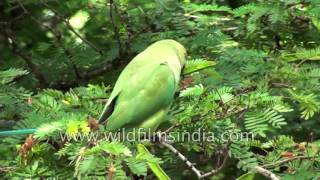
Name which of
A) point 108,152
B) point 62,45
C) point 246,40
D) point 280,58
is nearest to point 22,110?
point 108,152

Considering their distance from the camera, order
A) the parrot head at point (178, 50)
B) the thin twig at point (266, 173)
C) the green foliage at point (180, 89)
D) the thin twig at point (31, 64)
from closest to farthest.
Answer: the green foliage at point (180, 89) → the thin twig at point (266, 173) → the parrot head at point (178, 50) → the thin twig at point (31, 64)

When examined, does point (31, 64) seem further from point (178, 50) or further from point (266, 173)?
point (266, 173)

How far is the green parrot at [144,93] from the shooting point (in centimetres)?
213

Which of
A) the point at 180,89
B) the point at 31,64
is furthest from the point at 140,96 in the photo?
the point at 31,64

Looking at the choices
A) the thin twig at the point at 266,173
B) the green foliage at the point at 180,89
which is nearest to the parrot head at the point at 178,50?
the green foliage at the point at 180,89

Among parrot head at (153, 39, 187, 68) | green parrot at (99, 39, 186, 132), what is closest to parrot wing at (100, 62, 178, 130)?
green parrot at (99, 39, 186, 132)

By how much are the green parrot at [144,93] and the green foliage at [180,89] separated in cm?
8

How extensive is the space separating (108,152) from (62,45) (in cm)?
157

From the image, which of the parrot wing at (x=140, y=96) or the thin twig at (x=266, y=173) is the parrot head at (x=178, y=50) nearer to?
the parrot wing at (x=140, y=96)

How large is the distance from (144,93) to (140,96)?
0.03 meters

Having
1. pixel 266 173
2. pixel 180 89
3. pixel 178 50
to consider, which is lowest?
pixel 266 173

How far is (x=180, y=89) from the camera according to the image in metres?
2.48

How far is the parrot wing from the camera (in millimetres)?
2123

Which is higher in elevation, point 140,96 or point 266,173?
point 140,96
